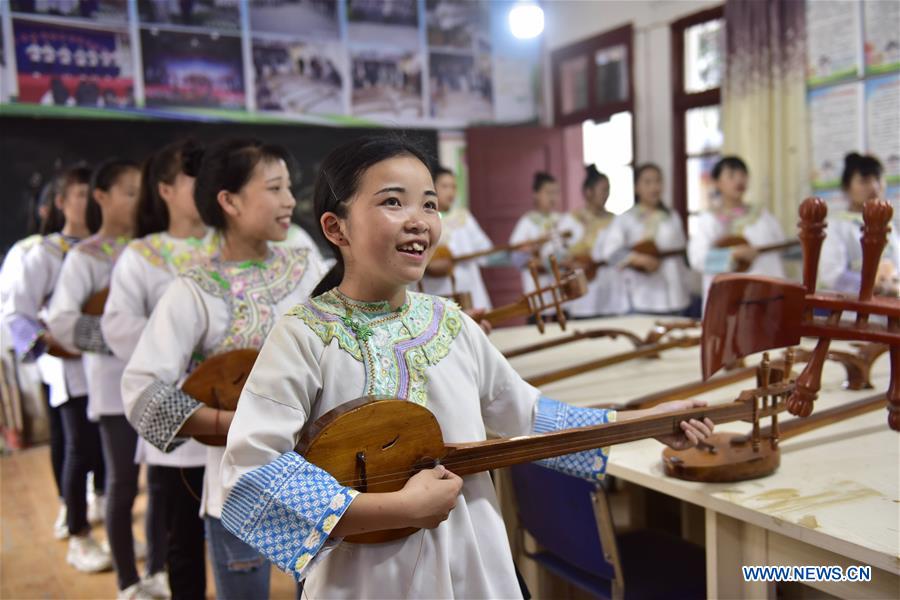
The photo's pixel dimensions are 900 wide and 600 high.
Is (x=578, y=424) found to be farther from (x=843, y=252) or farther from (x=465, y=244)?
(x=465, y=244)

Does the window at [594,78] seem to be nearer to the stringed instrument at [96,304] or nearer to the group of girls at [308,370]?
the stringed instrument at [96,304]

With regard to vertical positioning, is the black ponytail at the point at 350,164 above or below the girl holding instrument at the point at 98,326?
above

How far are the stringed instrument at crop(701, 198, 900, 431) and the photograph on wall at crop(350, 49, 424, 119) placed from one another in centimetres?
569

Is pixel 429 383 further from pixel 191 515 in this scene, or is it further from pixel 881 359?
pixel 881 359

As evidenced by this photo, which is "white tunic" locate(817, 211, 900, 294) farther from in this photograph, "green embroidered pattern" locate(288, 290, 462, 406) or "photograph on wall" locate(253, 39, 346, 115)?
"photograph on wall" locate(253, 39, 346, 115)

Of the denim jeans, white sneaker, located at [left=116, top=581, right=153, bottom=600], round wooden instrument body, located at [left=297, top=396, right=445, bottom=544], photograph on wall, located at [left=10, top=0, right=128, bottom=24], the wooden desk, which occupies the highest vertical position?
photograph on wall, located at [left=10, top=0, right=128, bottom=24]

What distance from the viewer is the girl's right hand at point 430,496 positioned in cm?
109

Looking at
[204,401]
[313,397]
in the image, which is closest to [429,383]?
[313,397]

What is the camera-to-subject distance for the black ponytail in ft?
3.99

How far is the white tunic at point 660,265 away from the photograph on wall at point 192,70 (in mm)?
3184

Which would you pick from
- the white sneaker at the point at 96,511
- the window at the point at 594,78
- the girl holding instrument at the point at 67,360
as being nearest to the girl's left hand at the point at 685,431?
the girl holding instrument at the point at 67,360

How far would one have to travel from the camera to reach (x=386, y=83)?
691cm

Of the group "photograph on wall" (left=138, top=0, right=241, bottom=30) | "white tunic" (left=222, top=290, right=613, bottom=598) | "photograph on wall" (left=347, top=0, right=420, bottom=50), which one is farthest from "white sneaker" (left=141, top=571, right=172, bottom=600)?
"photograph on wall" (left=347, top=0, right=420, bottom=50)

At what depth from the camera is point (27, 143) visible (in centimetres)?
544
